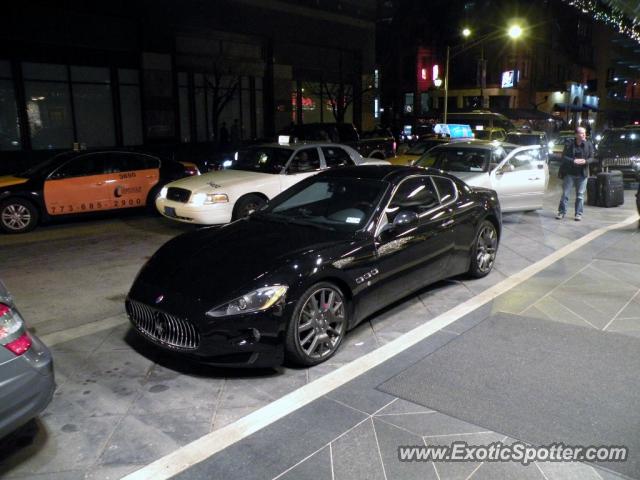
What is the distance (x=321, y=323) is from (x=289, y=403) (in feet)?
2.66

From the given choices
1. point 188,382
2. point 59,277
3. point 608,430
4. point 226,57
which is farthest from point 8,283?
point 226,57

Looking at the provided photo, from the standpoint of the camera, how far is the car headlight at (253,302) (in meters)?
4.10

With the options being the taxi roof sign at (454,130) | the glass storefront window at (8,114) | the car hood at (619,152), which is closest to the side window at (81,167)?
the glass storefront window at (8,114)

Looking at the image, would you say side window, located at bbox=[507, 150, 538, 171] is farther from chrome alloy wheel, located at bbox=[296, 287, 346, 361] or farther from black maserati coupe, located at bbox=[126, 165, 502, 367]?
chrome alloy wheel, located at bbox=[296, 287, 346, 361]

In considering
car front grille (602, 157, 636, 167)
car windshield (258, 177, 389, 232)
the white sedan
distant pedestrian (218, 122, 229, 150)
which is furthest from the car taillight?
distant pedestrian (218, 122, 229, 150)

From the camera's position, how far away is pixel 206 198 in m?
9.37

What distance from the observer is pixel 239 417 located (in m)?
3.80

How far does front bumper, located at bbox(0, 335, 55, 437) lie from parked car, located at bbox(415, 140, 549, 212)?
8.36 metres

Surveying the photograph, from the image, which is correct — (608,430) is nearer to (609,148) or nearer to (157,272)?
(157,272)

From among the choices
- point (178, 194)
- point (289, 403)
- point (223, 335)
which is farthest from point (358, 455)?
point (178, 194)

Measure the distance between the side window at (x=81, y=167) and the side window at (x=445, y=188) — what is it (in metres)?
7.41

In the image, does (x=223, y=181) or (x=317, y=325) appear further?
(x=223, y=181)

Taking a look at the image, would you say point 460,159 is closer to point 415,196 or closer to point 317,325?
point 415,196

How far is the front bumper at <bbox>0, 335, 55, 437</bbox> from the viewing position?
118 inches
